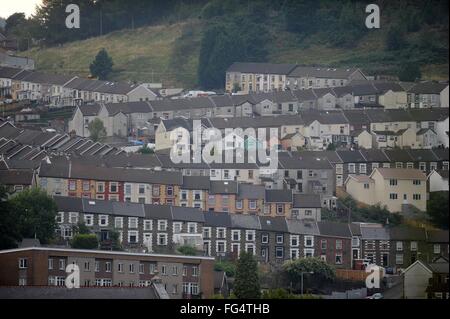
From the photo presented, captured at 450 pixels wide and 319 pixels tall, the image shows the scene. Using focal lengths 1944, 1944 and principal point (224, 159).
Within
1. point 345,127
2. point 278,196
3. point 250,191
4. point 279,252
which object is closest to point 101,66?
point 345,127

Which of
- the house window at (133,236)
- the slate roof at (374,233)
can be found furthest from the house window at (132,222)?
the slate roof at (374,233)

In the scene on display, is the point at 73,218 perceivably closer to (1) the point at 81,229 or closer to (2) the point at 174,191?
(1) the point at 81,229

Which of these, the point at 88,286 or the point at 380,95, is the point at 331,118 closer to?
the point at 380,95

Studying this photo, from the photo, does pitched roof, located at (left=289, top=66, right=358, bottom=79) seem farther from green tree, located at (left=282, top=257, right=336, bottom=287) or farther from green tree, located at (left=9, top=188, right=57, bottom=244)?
green tree, located at (left=282, top=257, right=336, bottom=287)

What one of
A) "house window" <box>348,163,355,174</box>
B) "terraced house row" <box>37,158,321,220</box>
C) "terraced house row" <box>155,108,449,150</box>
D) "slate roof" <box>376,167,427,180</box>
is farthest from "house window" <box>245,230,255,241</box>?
"terraced house row" <box>155,108,449,150</box>
